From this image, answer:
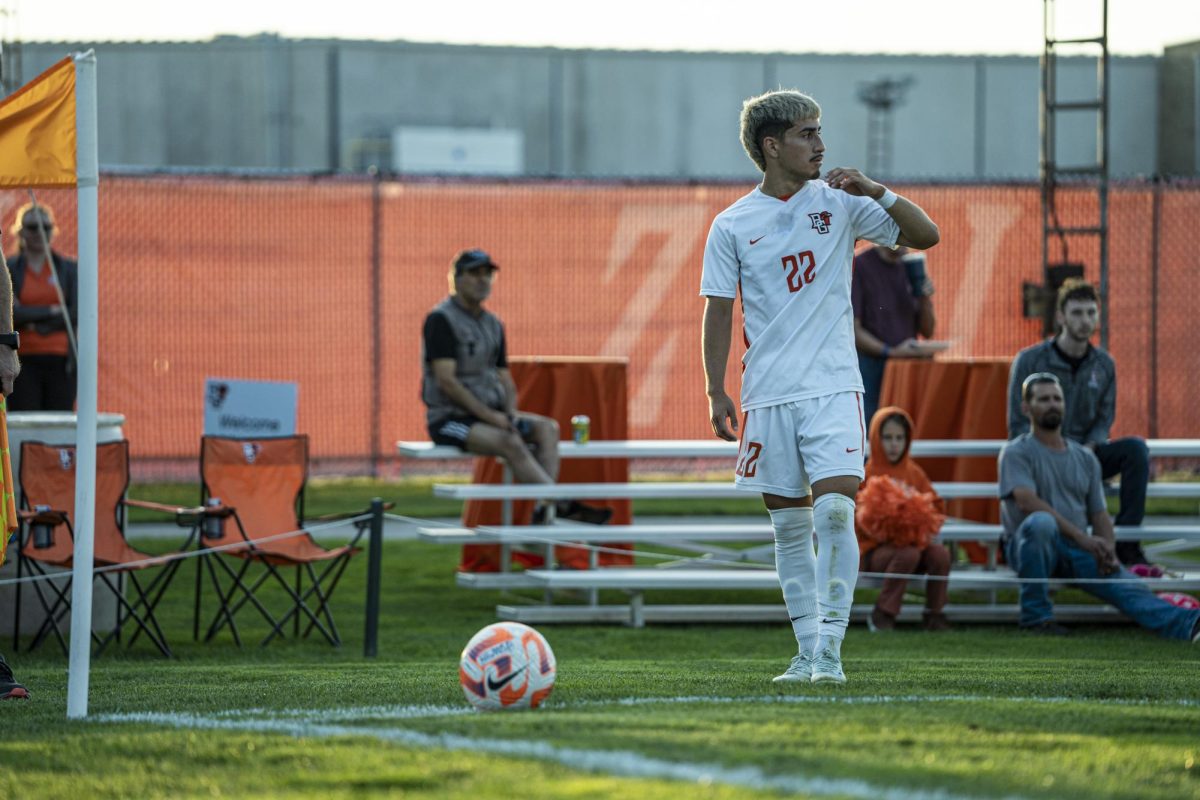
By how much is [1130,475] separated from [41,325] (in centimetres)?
649

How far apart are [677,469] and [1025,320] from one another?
3.45 metres

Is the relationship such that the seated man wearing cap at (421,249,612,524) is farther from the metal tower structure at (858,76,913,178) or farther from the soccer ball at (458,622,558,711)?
the metal tower structure at (858,76,913,178)

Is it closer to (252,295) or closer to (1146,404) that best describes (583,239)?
(252,295)

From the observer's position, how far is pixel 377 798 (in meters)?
3.97

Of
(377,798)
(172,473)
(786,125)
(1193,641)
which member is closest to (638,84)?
(172,473)

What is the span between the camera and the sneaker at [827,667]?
19.0 ft

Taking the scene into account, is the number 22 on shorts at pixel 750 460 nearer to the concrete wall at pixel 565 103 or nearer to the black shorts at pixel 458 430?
the black shorts at pixel 458 430

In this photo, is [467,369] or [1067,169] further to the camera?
[1067,169]

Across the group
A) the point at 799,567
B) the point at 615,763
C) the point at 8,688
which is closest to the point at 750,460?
the point at 799,567

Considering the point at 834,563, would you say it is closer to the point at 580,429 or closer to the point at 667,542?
the point at 667,542

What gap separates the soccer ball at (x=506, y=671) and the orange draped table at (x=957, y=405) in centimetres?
638

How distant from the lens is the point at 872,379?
1113 centimetres

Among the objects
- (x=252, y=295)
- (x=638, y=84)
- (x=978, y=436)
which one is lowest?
(x=978, y=436)

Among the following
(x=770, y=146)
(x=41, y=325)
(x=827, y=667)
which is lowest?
(x=827, y=667)
